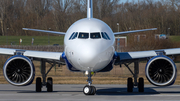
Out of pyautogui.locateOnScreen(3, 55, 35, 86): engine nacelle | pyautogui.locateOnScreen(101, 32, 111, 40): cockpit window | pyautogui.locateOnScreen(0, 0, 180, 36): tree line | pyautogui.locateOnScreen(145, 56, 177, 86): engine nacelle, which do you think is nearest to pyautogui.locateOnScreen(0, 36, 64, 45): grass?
pyautogui.locateOnScreen(0, 0, 180, 36): tree line

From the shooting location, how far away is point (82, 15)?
75000 mm

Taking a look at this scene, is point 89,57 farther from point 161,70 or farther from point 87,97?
point 161,70

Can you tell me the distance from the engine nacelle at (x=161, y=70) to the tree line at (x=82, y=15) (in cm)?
5398

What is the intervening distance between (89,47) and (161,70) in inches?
170

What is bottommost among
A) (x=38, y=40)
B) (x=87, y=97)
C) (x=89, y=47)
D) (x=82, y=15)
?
(x=87, y=97)

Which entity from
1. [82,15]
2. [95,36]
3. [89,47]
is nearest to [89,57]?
[89,47]

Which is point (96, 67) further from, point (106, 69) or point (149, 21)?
point (149, 21)

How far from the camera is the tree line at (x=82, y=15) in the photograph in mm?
76625

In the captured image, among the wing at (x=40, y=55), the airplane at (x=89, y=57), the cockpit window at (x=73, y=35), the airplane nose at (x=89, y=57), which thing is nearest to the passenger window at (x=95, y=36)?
the airplane at (x=89, y=57)

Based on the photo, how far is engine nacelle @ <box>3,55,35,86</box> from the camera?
48.4 feet

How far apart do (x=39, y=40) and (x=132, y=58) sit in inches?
2448

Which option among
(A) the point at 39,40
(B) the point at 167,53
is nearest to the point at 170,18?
(A) the point at 39,40

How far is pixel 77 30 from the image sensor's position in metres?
13.4

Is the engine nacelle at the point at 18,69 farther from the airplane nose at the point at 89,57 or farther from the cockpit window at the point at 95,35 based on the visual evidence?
the cockpit window at the point at 95,35
